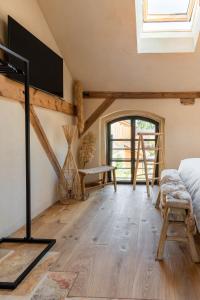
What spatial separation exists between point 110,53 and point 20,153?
2.59m

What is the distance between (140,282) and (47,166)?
8.26 feet

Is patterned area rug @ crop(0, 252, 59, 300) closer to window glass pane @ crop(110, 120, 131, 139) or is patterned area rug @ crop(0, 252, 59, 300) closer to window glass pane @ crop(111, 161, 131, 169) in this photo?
window glass pane @ crop(111, 161, 131, 169)

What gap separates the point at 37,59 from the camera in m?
3.81

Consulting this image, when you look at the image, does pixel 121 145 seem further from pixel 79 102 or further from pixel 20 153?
pixel 20 153

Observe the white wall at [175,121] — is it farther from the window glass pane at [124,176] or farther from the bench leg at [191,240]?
the bench leg at [191,240]

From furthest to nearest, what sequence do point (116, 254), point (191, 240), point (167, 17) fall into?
point (167, 17)
point (116, 254)
point (191, 240)

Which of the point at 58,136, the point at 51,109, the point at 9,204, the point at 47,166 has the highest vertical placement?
the point at 51,109

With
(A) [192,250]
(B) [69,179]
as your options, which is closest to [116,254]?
(A) [192,250]

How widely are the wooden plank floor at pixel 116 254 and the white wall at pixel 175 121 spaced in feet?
6.85

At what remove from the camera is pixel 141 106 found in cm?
609

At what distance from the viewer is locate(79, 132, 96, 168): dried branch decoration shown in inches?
229

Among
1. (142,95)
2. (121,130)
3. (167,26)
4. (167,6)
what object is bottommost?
(121,130)

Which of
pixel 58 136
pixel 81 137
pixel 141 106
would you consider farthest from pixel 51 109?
pixel 141 106

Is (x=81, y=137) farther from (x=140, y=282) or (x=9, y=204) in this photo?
(x=140, y=282)
